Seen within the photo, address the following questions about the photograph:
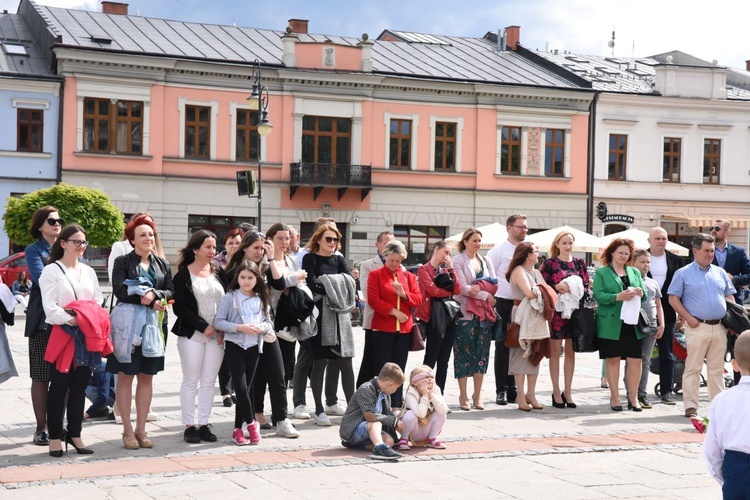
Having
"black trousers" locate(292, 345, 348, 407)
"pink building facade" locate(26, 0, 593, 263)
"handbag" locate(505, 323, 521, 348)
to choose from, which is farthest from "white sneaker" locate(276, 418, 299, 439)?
"pink building facade" locate(26, 0, 593, 263)

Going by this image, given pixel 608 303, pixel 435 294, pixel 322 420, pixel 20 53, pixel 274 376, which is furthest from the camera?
pixel 20 53

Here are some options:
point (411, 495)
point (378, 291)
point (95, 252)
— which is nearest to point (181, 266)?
point (378, 291)

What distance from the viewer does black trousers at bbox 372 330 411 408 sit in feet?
35.0

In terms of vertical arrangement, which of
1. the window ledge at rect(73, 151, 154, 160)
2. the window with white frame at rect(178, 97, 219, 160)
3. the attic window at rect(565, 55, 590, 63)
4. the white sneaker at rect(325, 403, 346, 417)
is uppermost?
the attic window at rect(565, 55, 590, 63)

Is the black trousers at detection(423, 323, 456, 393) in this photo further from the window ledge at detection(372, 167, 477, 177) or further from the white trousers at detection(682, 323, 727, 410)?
the window ledge at detection(372, 167, 477, 177)

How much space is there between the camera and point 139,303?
8891 mm

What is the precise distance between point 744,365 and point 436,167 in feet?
112

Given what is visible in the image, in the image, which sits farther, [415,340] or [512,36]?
[512,36]

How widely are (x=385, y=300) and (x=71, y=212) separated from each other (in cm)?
2207

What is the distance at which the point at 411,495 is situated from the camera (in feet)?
24.1

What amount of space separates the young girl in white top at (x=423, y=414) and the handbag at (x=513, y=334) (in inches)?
102

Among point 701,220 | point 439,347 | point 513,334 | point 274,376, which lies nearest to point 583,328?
point 513,334

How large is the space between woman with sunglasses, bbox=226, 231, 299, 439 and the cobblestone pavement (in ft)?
0.57

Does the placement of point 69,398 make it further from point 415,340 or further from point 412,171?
point 412,171
